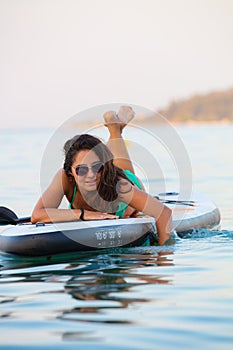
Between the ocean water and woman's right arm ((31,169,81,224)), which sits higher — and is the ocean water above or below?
below

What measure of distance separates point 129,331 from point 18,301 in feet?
3.48

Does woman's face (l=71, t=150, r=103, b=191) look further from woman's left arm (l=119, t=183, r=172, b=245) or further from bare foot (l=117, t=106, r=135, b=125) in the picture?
bare foot (l=117, t=106, r=135, b=125)

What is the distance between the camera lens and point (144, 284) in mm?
5879

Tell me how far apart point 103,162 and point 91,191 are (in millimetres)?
298

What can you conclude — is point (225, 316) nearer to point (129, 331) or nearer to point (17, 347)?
point (129, 331)

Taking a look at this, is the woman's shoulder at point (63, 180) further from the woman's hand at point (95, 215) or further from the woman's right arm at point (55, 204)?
the woman's hand at point (95, 215)

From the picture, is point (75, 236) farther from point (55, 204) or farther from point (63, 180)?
point (63, 180)

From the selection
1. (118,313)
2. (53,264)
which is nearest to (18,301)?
(118,313)

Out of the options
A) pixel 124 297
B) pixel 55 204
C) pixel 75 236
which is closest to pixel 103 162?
pixel 55 204

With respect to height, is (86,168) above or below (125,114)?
below

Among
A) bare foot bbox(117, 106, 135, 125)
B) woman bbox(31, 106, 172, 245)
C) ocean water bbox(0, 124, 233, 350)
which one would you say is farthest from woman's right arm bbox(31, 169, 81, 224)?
bare foot bbox(117, 106, 135, 125)

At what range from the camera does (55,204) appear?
7.01 meters

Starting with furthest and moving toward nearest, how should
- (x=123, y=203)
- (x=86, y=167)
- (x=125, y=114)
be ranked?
1. (x=125, y=114)
2. (x=123, y=203)
3. (x=86, y=167)

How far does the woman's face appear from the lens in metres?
6.78
